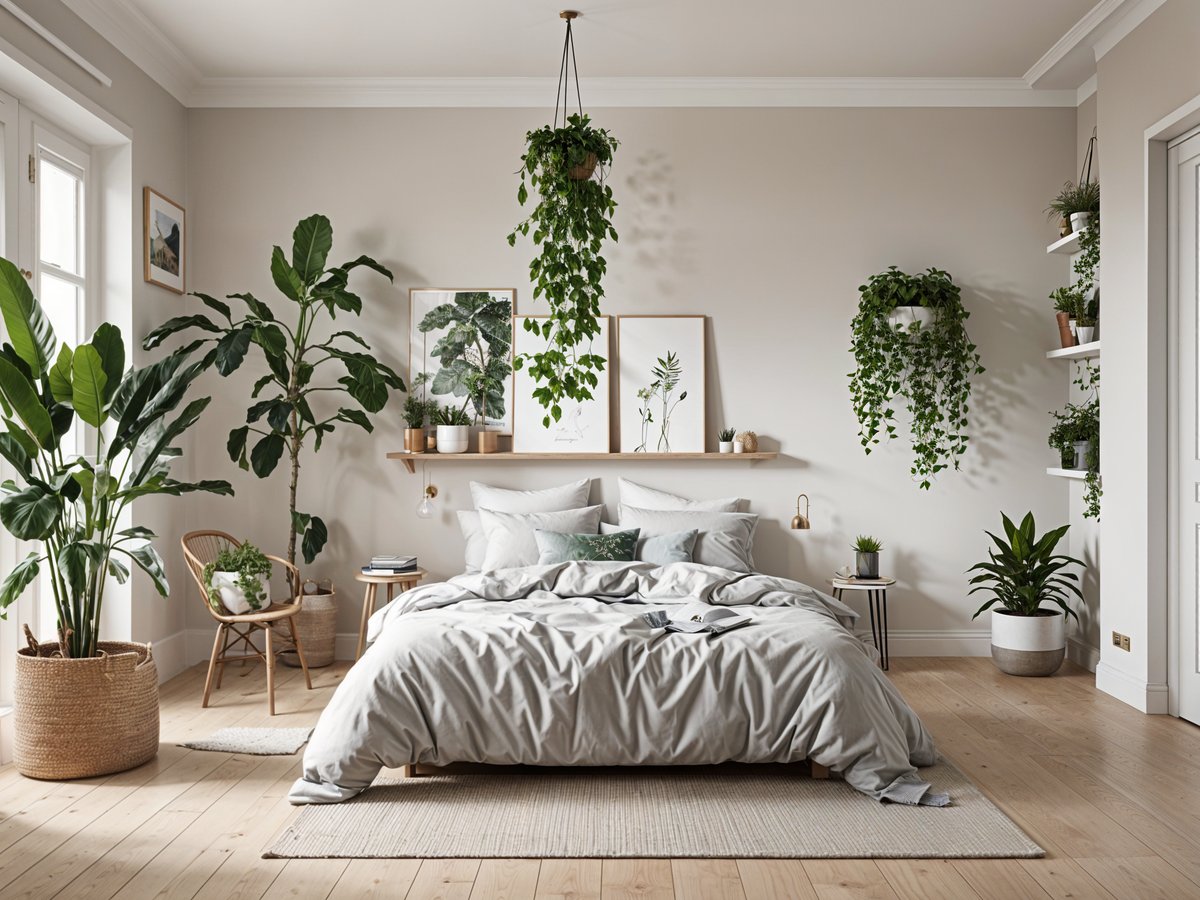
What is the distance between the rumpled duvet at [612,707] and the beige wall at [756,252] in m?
2.05

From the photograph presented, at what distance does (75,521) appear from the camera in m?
3.47

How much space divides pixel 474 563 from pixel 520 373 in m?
1.05

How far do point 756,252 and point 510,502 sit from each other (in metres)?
1.89

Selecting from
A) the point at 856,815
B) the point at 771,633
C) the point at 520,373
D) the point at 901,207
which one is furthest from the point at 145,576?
the point at 901,207

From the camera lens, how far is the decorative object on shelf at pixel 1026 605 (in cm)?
490

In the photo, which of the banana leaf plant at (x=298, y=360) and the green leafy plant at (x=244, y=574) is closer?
the green leafy plant at (x=244, y=574)

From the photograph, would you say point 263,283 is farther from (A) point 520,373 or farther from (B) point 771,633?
(B) point 771,633

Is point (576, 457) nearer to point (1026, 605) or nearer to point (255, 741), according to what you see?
point (255, 741)

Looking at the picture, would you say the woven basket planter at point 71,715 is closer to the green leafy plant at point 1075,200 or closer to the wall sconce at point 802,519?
the wall sconce at point 802,519

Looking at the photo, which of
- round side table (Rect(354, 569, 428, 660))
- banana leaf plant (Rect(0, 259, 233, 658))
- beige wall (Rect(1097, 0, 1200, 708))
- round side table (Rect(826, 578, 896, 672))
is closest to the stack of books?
round side table (Rect(354, 569, 428, 660))

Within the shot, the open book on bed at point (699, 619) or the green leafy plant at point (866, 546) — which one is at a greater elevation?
the green leafy plant at point (866, 546)

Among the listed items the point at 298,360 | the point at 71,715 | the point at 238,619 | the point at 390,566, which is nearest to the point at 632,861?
the point at 71,715

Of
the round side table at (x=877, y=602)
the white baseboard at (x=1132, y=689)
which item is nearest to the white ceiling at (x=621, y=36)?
the round side table at (x=877, y=602)

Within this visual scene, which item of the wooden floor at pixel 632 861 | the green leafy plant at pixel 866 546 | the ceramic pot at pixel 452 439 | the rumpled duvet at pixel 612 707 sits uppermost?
the ceramic pot at pixel 452 439
